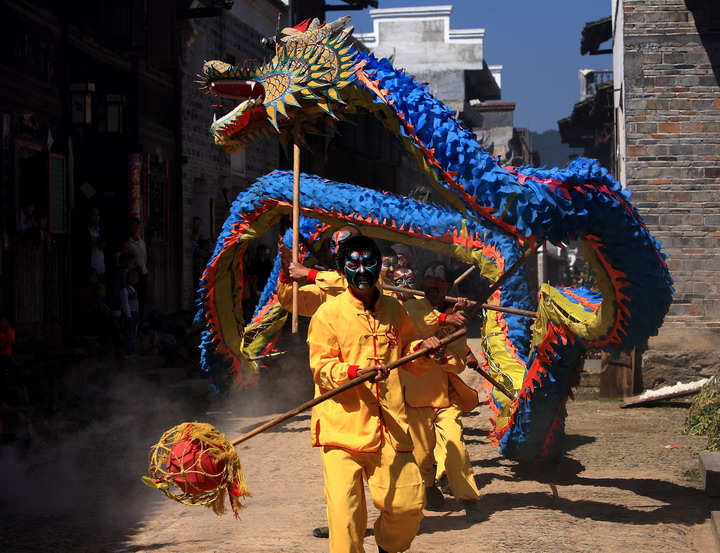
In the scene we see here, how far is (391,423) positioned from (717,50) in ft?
27.3

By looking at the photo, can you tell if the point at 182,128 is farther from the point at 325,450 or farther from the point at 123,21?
the point at 325,450

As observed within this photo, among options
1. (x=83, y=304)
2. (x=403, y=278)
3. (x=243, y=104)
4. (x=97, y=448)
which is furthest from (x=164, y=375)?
(x=243, y=104)

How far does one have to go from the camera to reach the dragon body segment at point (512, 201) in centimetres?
620

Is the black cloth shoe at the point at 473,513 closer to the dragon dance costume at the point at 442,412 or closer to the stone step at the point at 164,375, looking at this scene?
the dragon dance costume at the point at 442,412

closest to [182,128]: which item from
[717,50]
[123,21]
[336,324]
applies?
[123,21]

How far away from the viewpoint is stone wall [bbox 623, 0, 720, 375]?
11.5 metres

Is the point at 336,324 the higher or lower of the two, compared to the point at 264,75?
lower

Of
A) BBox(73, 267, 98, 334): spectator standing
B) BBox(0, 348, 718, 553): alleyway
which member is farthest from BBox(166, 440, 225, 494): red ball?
BBox(73, 267, 98, 334): spectator standing

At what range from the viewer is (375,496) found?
15.7ft

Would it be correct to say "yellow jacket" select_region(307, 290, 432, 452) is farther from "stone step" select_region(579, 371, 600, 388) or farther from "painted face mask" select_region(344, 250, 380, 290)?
"stone step" select_region(579, 371, 600, 388)

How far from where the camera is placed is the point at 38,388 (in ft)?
31.1

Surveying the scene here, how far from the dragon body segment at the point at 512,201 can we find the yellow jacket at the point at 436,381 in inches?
31.9

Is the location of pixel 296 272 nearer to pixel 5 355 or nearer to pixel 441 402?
pixel 441 402

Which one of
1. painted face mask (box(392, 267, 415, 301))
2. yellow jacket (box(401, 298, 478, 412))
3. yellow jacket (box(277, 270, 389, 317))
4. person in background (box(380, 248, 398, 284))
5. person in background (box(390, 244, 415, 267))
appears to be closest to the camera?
yellow jacket (box(401, 298, 478, 412))
